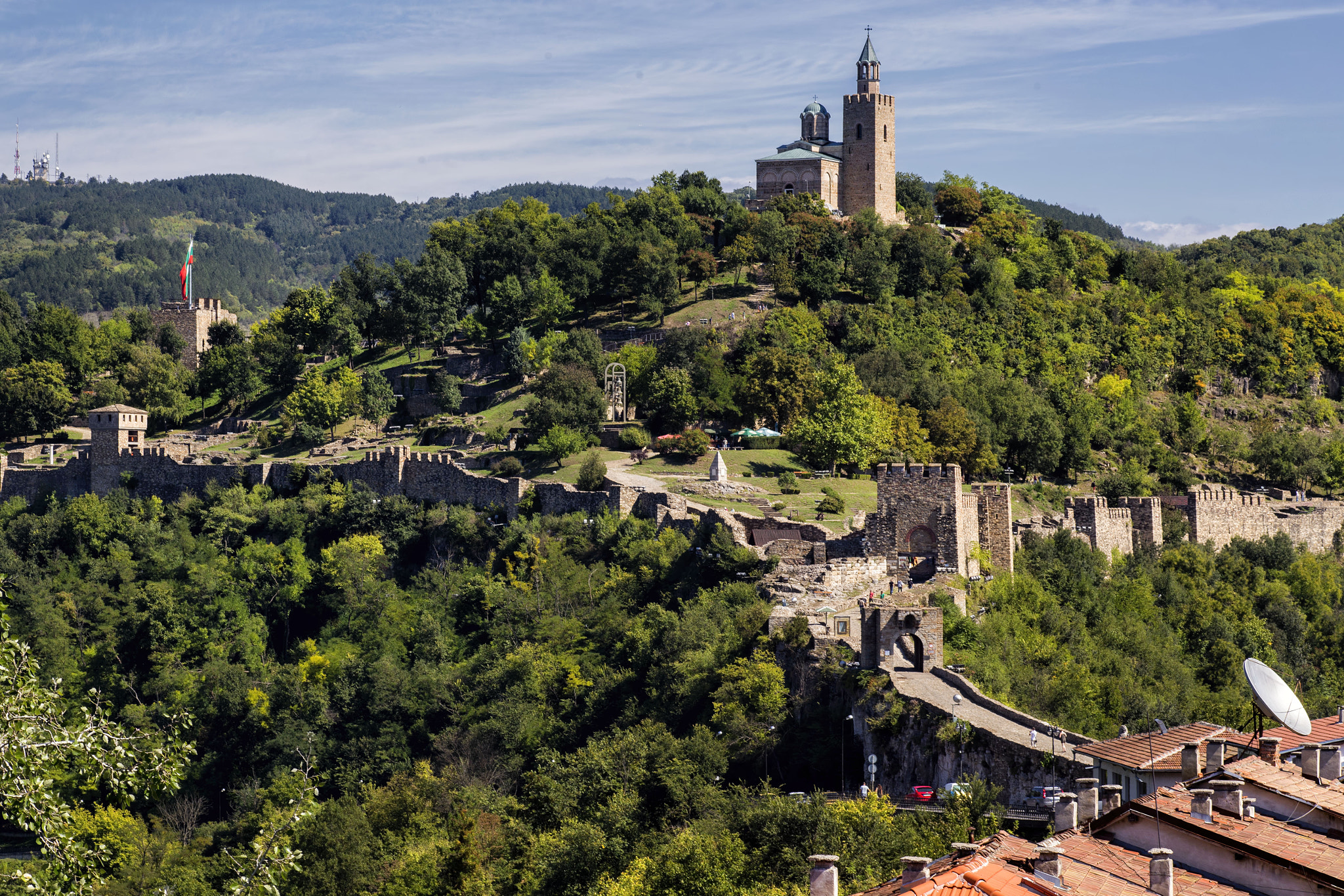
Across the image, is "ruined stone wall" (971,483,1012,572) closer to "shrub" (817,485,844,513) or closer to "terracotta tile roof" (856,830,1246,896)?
"shrub" (817,485,844,513)

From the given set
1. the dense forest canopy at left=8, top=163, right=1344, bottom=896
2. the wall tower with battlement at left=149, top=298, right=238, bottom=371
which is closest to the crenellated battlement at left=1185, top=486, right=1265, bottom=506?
the dense forest canopy at left=8, top=163, right=1344, bottom=896

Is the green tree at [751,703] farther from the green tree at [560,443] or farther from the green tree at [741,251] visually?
the green tree at [741,251]

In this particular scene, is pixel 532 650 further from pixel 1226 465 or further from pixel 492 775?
pixel 1226 465

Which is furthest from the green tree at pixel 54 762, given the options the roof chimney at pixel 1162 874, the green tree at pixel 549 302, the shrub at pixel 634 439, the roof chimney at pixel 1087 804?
the green tree at pixel 549 302

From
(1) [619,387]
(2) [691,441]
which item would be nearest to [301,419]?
(1) [619,387]

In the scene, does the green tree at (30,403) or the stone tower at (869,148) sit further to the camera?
the stone tower at (869,148)

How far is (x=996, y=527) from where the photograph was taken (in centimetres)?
3388

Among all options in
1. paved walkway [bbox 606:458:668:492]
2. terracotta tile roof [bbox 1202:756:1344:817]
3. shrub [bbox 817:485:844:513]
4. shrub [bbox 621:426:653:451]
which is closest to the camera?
terracotta tile roof [bbox 1202:756:1344:817]

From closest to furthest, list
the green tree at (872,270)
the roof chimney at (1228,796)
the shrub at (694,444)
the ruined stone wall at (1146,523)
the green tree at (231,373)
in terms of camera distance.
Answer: the roof chimney at (1228,796)
the ruined stone wall at (1146,523)
the shrub at (694,444)
the green tree at (872,270)
the green tree at (231,373)

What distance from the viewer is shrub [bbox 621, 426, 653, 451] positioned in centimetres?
4675

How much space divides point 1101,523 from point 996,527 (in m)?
5.72

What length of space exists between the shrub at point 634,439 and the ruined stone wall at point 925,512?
15.0 m

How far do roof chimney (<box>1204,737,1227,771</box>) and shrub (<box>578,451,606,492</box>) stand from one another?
25527 mm

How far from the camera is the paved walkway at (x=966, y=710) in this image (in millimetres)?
22500
